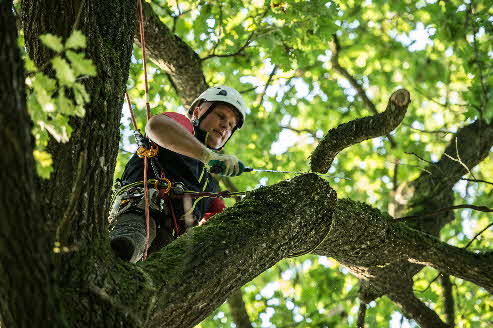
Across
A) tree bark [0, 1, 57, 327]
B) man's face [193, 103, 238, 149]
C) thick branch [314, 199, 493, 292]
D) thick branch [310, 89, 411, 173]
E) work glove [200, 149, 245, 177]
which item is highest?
man's face [193, 103, 238, 149]

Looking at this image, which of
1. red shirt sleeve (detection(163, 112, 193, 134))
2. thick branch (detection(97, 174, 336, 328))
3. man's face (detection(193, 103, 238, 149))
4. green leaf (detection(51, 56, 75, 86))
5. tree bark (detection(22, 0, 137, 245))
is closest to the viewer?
green leaf (detection(51, 56, 75, 86))

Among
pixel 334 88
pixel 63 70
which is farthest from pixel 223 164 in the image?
pixel 334 88

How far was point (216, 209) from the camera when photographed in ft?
13.5

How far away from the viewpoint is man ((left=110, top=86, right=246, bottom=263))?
115 inches

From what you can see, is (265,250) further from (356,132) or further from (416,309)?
(416,309)

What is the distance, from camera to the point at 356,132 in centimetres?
347

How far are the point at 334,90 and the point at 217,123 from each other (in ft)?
14.8

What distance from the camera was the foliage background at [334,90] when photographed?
543 centimetres

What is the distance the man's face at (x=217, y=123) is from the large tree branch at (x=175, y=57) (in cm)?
111

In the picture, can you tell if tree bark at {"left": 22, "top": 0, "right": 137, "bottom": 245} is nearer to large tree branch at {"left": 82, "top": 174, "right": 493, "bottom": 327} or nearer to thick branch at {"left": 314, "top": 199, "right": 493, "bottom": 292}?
large tree branch at {"left": 82, "top": 174, "right": 493, "bottom": 327}

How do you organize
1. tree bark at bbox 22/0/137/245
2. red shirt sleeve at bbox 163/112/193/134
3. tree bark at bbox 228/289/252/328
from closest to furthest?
tree bark at bbox 22/0/137/245 → red shirt sleeve at bbox 163/112/193/134 → tree bark at bbox 228/289/252/328

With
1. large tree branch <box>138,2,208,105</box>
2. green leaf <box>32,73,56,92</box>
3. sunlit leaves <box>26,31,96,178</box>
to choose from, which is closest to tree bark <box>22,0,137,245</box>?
sunlit leaves <box>26,31,96,178</box>

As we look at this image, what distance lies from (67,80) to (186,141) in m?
1.43

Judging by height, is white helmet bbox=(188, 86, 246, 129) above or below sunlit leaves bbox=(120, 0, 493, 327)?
below
